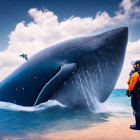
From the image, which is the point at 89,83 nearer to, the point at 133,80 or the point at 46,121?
the point at 46,121

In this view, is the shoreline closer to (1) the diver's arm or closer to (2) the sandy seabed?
(2) the sandy seabed

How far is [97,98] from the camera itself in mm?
11234

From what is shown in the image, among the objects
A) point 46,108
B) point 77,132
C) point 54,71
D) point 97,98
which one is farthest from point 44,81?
point 77,132

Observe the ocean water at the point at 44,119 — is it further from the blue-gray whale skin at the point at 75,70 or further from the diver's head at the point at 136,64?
the diver's head at the point at 136,64

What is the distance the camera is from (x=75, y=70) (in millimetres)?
9930

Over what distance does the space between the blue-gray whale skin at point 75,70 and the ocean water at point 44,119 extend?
18.9 inches

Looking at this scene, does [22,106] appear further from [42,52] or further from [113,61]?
[113,61]

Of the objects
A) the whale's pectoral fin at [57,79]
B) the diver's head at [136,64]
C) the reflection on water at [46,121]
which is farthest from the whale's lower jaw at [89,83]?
the diver's head at [136,64]

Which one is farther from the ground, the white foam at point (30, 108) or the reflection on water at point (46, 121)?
the white foam at point (30, 108)

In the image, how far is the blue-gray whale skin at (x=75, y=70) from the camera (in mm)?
9828

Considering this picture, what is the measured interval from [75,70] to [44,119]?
3056 millimetres

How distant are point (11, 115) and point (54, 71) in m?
3.11

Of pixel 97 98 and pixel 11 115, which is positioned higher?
pixel 97 98

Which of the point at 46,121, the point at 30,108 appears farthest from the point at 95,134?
the point at 30,108
